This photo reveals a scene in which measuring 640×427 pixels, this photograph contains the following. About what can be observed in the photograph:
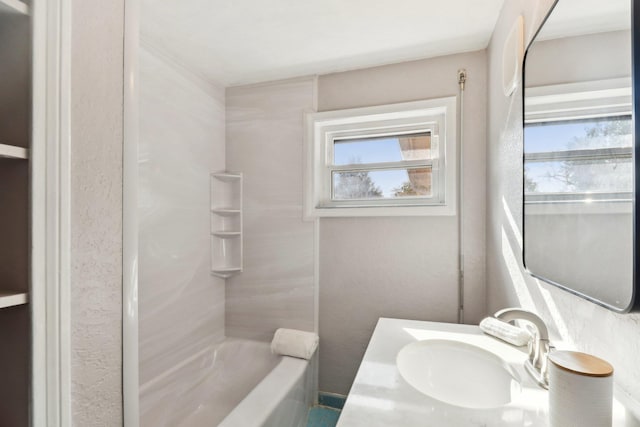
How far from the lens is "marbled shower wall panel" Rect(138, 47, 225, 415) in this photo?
1.68 metres

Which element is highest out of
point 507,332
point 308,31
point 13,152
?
point 308,31

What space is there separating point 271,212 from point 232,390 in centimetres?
122

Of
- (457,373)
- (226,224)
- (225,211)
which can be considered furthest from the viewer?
(226,224)

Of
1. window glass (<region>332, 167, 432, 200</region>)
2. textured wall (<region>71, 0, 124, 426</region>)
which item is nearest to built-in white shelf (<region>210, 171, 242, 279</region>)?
window glass (<region>332, 167, 432, 200</region>)

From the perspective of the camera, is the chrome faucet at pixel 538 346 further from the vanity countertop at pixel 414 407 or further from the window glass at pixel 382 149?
the window glass at pixel 382 149

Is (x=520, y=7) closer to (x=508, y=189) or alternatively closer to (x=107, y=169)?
(x=508, y=189)

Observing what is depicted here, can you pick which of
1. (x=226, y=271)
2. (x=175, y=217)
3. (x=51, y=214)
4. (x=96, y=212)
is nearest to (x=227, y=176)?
(x=175, y=217)

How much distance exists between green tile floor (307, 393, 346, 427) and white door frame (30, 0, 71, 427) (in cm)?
155

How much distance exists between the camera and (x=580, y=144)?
0.70 metres

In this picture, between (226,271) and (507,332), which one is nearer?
(507,332)

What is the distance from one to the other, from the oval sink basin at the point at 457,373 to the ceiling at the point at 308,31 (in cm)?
151

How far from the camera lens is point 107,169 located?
0.80 m

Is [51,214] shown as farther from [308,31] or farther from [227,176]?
[227,176]

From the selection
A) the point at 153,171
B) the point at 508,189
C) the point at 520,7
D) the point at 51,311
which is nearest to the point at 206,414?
the point at 153,171
